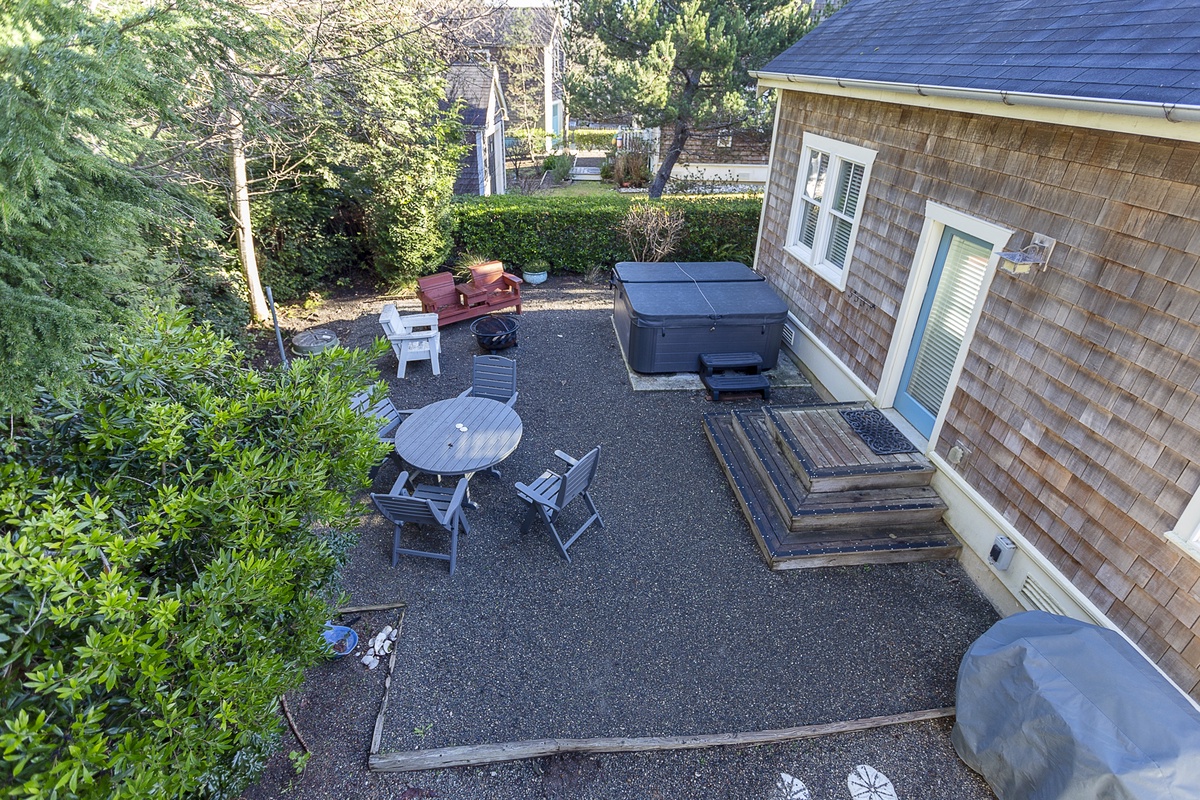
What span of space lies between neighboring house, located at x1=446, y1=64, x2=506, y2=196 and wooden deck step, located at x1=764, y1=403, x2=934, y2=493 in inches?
469

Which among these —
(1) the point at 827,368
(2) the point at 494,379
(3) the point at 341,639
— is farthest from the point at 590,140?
(3) the point at 341,639

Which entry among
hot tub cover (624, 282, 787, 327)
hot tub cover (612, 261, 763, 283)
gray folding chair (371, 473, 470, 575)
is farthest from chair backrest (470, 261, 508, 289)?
gray folding chair (371, 473, 470, 575)

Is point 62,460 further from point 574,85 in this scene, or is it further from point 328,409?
point 574,85

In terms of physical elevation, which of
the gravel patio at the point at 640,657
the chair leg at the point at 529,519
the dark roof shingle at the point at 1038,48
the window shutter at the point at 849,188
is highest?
the dark roof shingle at the point at 1038,48

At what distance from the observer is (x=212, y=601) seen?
238 centimetres

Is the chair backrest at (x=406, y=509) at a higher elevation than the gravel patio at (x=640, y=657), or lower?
higher

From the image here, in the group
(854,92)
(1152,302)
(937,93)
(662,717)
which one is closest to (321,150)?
(854,92)

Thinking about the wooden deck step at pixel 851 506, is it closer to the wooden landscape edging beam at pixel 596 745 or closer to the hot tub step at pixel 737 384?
the wooden landscape edging beam at pixel 596 745

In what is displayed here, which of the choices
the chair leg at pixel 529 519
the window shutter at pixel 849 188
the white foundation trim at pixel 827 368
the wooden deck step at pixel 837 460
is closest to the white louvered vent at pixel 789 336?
the white foundation trim at pixel 827 368

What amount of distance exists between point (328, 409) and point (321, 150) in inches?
310

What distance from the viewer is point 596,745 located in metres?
3.78

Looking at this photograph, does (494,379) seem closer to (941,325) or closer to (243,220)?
(941,325)

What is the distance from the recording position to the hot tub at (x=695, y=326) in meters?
7.95

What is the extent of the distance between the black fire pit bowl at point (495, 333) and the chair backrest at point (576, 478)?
4.04m
